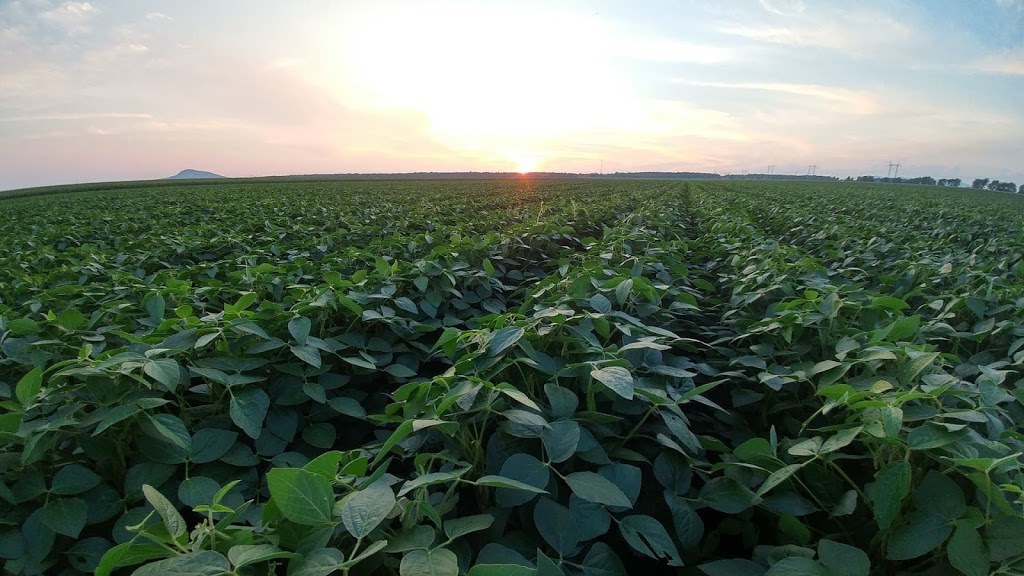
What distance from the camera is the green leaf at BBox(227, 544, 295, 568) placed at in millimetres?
789

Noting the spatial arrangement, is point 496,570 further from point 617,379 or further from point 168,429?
point 168,429

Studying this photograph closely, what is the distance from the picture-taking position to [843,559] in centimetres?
107

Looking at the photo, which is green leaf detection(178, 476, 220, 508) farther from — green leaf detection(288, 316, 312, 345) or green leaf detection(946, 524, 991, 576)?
green leaf detection(946, 524, 991, 576)

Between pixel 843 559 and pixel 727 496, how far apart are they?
1.21 feet

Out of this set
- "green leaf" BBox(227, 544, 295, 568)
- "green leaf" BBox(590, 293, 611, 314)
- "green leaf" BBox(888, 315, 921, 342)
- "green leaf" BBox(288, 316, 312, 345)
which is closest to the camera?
"green leaf" BBox(227, 544, 295, 568)

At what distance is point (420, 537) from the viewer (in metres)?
0.95

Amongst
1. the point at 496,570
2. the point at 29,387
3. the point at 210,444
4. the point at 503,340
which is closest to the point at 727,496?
the point at 503,340

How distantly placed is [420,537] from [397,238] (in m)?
4.13

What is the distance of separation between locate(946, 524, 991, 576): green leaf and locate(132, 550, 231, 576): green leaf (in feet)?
4.54

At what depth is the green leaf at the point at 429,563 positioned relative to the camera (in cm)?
84

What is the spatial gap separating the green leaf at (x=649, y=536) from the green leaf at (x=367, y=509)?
1.87ft

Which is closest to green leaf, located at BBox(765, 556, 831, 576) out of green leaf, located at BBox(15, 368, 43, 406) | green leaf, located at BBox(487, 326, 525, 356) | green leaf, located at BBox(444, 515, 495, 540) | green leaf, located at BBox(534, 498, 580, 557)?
green leaf, located at BBox(534, 498, 580, 557)

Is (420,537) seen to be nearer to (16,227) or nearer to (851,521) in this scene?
(851,521)

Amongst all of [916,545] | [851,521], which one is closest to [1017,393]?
[851,521]
